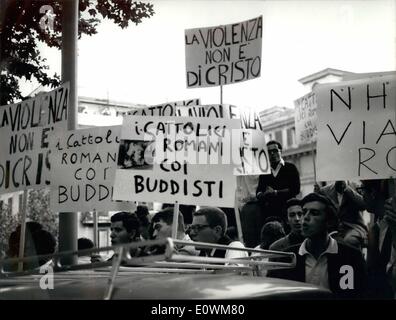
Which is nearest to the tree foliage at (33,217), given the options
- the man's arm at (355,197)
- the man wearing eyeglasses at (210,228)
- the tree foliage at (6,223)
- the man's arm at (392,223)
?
the tree foliage at (6,223)

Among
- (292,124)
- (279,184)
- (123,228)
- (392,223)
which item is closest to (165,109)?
(123,228)

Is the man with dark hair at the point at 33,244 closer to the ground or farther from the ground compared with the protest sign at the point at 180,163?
closer to the ground

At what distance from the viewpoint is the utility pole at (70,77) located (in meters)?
4.13

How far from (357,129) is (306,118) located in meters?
0.92

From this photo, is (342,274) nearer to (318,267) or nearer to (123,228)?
(318,267)

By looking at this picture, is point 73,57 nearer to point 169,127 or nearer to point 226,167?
point 169,127

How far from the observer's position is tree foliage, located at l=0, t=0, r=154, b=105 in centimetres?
512

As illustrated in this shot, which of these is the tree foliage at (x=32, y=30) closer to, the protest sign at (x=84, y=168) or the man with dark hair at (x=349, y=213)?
the protest sign at (x=84, y=168)

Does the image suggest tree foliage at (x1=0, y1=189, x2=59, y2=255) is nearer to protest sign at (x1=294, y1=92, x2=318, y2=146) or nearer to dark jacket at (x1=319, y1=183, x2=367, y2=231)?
protest sign at (x1=294, y1=92, x2=318, y2=146)

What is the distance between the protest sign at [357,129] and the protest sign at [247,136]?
40 centimetres

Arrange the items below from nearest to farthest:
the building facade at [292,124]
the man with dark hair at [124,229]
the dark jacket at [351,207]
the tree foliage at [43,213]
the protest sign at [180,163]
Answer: the protest sign at [180,163], the dark jacket at [351,207], the man with dark hair at [124,229], the building facade at [292,124], the tree foliage at [43,213]

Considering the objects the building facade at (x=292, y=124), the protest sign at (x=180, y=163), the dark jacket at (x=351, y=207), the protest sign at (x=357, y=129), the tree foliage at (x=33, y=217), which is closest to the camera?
the protest sign at (x=180, y=163)

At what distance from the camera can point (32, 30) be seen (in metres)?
5.25

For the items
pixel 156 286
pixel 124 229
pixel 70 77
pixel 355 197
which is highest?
pixel 70 77
